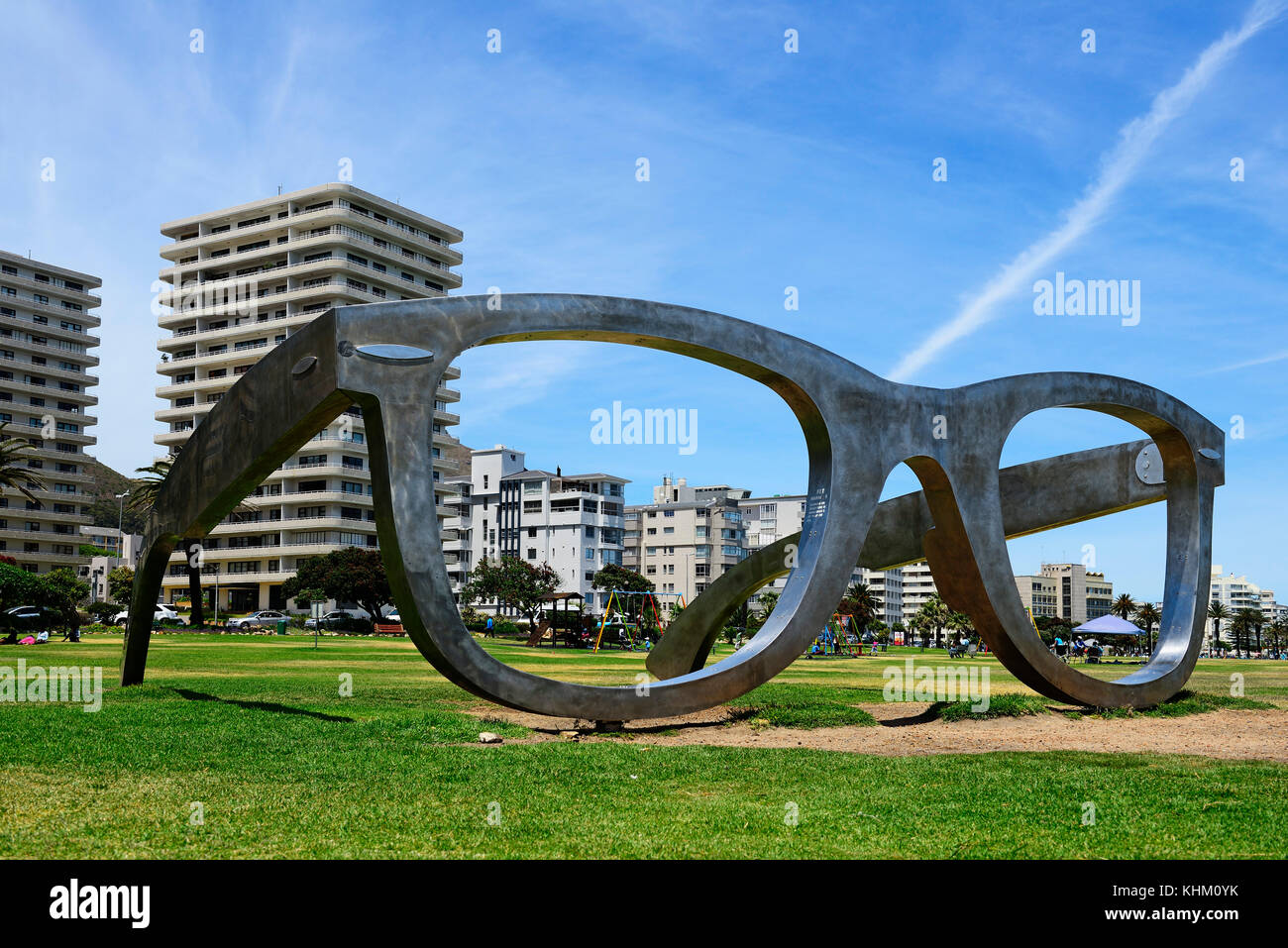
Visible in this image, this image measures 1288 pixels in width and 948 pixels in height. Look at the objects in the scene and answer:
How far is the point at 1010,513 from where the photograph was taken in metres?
17.3

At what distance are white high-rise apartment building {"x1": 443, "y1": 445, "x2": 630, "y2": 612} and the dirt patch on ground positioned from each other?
348 feet

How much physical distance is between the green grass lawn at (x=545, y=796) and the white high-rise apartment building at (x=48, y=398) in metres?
111

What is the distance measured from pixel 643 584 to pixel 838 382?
334ft

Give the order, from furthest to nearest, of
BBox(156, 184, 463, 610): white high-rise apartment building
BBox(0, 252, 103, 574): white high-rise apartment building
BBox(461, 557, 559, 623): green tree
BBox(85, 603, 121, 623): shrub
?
BBox(0, 252, 103, 574): white high-rise apartment building → BBox(156, 184, 463, 610): white high-rise apartment building → BBox(461, 557, 559, 623): green tree → BBox(85, 603, 121, 623): shrub

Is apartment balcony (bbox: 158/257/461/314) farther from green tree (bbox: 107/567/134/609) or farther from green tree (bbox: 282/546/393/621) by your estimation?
green tree (bbox: 107/567/134/609)

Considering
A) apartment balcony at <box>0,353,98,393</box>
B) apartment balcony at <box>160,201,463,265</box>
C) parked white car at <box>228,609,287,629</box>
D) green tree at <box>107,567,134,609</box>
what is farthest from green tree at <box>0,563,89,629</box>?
apartment balcony at <box>0,353,98,393</box>

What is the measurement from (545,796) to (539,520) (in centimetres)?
11964

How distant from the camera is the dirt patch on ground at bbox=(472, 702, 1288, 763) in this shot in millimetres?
12141

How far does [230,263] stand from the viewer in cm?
10812

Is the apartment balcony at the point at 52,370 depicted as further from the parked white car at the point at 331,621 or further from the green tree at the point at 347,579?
the parked white car at the point at 331,621

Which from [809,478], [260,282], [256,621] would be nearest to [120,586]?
[256,621]

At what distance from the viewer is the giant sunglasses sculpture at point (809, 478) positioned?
11.2 m

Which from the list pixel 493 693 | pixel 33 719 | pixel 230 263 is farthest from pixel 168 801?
pixel 230 263

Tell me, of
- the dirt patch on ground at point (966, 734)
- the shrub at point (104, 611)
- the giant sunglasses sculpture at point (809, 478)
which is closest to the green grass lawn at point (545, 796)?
the dirt patch on ground at point (966, 734)
